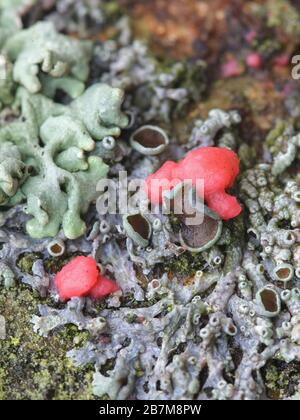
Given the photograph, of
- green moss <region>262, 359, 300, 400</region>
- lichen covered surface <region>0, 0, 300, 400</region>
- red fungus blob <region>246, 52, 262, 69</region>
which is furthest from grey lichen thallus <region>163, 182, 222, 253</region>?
red fungus blob <region>246, 52, 262, 69</region>

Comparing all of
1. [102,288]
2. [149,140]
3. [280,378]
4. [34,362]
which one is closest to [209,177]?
[149,140]

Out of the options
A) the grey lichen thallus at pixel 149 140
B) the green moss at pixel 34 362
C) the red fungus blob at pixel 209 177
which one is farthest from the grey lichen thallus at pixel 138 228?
the green moss at pixel 34 362

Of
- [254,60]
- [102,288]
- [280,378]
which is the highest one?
[254,60]

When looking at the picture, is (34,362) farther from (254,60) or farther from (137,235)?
(254,60)

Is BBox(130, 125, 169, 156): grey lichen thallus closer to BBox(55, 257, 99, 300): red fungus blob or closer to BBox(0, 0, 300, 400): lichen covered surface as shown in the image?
BBox(0, 0, 300, 400): lichen covered surface

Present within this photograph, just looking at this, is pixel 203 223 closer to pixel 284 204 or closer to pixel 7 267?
pixel 284 204

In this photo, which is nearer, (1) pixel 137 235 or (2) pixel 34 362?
(2) pixel 34 362

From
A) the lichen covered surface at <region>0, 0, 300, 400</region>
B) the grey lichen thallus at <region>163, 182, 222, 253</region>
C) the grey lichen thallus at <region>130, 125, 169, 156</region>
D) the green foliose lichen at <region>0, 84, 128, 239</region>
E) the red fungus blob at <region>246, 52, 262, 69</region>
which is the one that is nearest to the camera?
the lichen covered surface at <region>0, 0, 300, 400</region>
